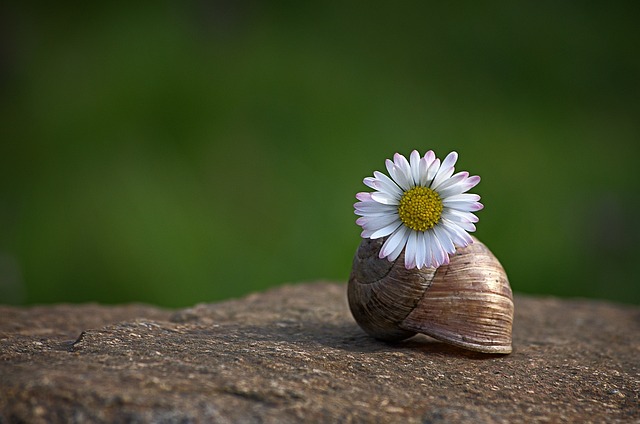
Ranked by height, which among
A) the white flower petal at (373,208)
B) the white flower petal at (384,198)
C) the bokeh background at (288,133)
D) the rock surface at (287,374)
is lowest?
the rock surface at (287,374)

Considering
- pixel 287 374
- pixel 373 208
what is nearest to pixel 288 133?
pixel 373 208

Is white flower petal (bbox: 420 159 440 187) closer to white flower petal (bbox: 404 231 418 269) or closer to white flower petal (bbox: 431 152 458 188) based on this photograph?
white flower petal (bbox: 431 152 458 188)

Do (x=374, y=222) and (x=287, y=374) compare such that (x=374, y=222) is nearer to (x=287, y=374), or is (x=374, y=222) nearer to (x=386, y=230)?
(x=386, y=230)

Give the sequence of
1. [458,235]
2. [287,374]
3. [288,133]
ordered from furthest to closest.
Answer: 1. [288,133]
2. [458,235]
3. [287,374]

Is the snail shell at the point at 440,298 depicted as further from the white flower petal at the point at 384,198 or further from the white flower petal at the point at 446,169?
the white flower petal at the point at 446,169

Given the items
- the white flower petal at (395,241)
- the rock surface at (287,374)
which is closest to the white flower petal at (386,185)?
the white flower petal at (395,241)
